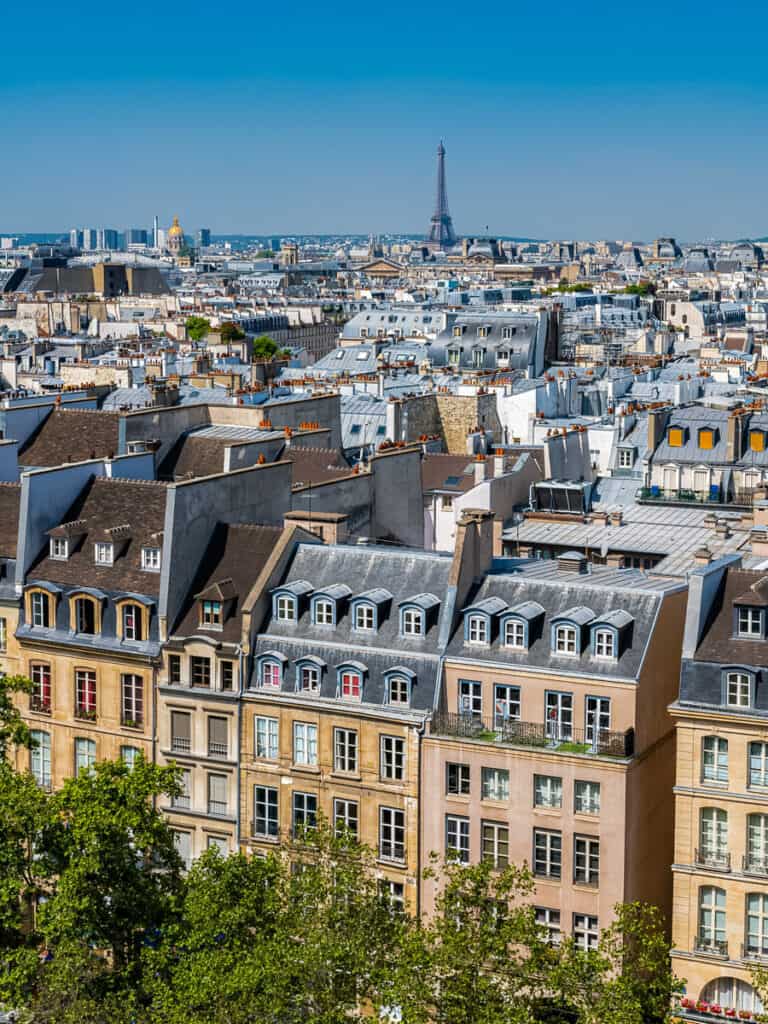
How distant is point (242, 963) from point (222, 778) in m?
11.7

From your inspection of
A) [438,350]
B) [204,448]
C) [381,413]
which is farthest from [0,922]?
[438,350]

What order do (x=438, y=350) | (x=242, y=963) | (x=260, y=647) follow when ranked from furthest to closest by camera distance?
(x=438, y=350), (x=260, y=647), (x=242, y=963)

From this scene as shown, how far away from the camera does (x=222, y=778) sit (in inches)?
1901

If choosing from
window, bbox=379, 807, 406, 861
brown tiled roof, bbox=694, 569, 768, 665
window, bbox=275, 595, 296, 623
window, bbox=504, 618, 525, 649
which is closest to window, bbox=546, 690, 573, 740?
window, bbox=504, 618, 525, 649

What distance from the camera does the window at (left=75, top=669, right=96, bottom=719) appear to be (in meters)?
50.8

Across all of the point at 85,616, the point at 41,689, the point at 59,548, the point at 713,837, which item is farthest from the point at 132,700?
the point at 713,837

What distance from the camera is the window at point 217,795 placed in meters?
48.3

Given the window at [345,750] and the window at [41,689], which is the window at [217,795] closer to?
the window at [345,750]

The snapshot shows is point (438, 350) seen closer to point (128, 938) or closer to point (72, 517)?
point (72, 517)

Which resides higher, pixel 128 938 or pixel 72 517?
pixel 72 517

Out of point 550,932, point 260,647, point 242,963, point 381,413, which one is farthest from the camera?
point 381,413

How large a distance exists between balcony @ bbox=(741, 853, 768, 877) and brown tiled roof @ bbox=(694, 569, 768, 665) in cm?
470

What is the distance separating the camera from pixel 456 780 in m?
44.8

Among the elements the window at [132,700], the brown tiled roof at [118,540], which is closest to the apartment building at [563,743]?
the window at [132,700]
